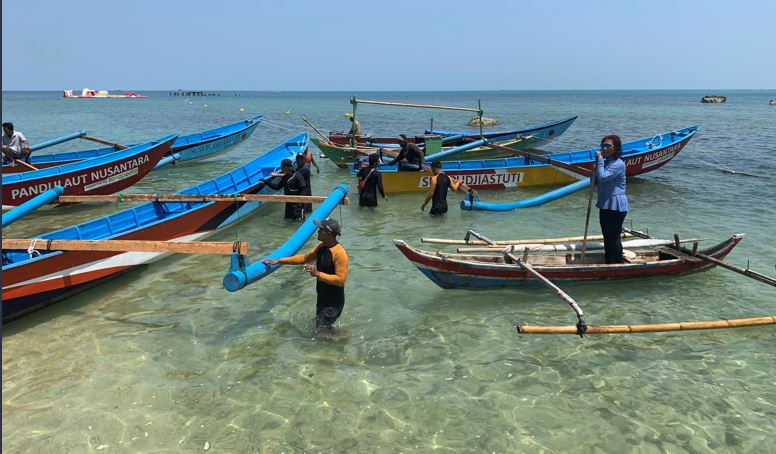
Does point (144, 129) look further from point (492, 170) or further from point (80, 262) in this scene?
point (80, 262)

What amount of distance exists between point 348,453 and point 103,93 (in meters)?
158

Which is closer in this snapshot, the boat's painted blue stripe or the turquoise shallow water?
the turquoise shallow water

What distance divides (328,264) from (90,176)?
36.6 feet

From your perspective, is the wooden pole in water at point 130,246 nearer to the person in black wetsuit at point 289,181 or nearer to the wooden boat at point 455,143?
the person in black wetsuit at point 289,181

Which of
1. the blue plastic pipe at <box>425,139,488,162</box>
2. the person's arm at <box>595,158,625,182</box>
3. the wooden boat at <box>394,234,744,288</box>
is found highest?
the blue plastic pipe at <box>425,139,488,162</box>

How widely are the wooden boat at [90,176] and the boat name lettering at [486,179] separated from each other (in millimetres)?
8831

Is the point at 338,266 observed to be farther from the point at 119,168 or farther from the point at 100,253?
the point at 119,168

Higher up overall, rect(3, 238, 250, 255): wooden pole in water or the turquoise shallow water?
rect(3, 238, 250, 255): wooden pole in water

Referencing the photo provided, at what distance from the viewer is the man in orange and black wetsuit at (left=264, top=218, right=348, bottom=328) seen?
18.5 ft

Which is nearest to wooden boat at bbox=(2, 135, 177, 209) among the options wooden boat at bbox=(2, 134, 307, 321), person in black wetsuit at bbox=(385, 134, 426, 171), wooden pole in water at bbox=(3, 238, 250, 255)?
wooden boat at bbox=(2, 134, 307, 321)

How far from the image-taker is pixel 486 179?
16562 millimetres

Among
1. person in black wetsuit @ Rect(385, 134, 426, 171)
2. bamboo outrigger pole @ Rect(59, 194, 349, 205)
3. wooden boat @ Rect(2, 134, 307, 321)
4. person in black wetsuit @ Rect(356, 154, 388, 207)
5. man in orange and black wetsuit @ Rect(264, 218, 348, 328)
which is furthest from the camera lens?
person in black wetsuit @ Rect(385, 134, 426, 171)

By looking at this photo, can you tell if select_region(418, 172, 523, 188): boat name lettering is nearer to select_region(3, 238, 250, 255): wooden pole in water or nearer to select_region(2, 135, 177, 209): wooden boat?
select_region(2, 135, 177, 209): wooden boat

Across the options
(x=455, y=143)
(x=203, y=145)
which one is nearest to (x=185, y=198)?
(x=203, y=145)
